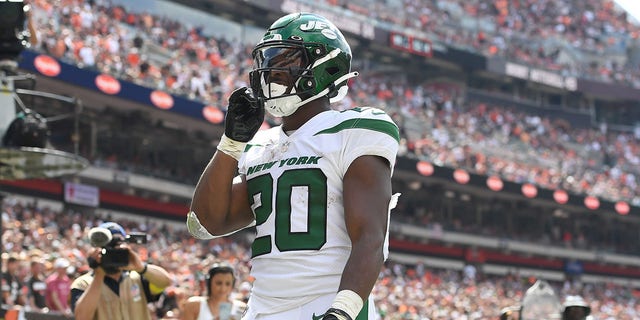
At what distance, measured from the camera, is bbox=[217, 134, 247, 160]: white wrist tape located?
3.63 meters

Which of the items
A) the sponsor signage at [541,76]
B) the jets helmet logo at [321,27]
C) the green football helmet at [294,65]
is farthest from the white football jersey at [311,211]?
the sponsor signage at [541,76]

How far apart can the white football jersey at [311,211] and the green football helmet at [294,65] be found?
0.15 m

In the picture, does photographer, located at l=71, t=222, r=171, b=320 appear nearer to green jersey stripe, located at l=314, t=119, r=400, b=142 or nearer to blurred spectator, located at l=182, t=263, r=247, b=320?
blurred spectator, located at l=182, t=263, r=247, b=320

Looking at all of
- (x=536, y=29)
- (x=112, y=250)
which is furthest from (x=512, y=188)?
(x=112, y=250)

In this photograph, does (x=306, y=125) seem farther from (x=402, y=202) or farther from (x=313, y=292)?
(x=402, y=202)

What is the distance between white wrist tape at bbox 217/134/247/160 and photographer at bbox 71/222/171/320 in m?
2.29

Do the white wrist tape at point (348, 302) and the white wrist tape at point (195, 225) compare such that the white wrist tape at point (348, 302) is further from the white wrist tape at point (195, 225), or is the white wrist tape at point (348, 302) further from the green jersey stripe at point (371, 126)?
the white wrist tape at point (195, 225)

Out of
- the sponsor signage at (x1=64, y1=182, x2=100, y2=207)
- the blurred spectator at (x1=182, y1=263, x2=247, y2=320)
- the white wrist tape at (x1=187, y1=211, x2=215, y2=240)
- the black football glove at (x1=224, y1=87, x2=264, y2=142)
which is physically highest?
the black football glove at (x1=224, y1=87, x2=264, y2=142)

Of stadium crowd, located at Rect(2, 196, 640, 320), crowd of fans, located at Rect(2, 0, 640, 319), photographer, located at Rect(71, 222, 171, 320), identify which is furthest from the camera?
crowd of fans, located at Rect(2, 0, 640, 319)

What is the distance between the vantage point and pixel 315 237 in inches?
137

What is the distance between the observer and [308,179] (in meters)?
3.52

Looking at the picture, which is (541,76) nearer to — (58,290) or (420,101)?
(420,101)

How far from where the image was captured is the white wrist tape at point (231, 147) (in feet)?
11.9

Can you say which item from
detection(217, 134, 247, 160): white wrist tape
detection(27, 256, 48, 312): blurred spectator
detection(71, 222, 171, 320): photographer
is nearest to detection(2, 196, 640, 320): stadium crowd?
detection(27, 256, 48, 312): blurred spectator
